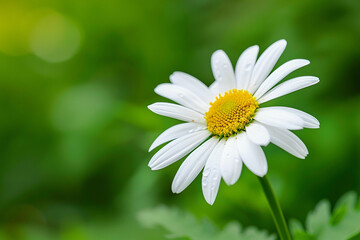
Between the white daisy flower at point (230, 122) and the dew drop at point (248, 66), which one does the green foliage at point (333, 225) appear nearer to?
the white daisy flower at point (230, 122)

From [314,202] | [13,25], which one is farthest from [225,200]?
[13,25]

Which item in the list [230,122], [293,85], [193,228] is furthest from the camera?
[193,228]

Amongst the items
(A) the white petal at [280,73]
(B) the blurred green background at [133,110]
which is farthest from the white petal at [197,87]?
(B) the blurred green background at [133,110]

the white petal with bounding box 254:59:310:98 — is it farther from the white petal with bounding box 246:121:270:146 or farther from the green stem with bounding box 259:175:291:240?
the green stem with bounding box 259:175:291:240

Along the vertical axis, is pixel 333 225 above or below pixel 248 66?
below

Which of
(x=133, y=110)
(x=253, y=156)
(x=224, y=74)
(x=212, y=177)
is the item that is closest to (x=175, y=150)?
(x=212, y=177)

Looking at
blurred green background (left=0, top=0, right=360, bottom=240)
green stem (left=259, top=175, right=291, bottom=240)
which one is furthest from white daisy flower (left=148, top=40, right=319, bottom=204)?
blurred green background (left=0, top=0, right=360, bottom=240)

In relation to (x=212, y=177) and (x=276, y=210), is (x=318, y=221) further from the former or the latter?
(x=212, y=177)

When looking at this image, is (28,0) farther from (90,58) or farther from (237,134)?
(237,134)
